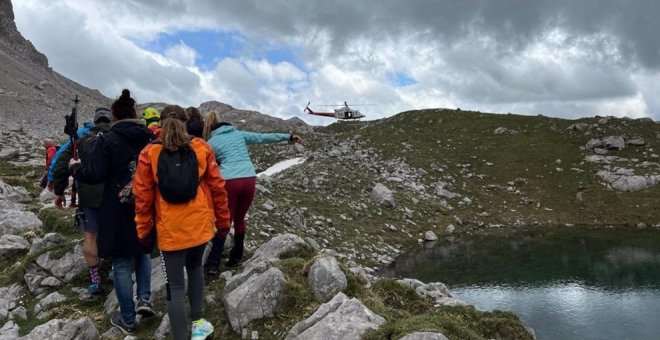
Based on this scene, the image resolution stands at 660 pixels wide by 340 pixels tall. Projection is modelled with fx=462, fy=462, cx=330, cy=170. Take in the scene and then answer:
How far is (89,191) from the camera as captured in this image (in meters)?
9.38

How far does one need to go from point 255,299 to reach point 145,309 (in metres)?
2.20

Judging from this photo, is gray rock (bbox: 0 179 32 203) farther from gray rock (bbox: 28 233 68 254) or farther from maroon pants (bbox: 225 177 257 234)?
maroon pants (bbox: 225 177 257 234)

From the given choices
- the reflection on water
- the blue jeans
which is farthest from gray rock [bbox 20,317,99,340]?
the reflection on water

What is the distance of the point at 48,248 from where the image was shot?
11.5 metres

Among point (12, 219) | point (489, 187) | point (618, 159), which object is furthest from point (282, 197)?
point (618, 159)

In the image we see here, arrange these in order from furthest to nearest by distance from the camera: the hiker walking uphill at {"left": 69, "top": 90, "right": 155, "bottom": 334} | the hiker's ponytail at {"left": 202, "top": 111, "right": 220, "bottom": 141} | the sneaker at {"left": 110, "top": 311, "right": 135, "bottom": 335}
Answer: the hiker's ponytail at {"left": 202, "top": 111, "right": 220, "bottom": 141}
the sneaker at {"left": 110, "top": 311, "right": 135, "bottom": 335}
the hiker walking uphill at {"left": 69, "top": 90, "right": 155, "bottom": 334}

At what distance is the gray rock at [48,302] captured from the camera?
9.99 meters

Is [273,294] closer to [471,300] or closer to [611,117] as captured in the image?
[471,300]

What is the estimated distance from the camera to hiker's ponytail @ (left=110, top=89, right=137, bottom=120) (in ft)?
27.5

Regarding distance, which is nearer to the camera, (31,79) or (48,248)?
(48,248)

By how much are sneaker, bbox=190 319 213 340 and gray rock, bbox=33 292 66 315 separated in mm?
4293

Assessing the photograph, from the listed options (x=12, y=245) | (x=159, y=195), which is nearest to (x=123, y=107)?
(x=159, y=195)

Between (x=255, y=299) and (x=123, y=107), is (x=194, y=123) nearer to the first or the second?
(x=123, y=107)

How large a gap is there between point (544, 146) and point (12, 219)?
5170 cm
